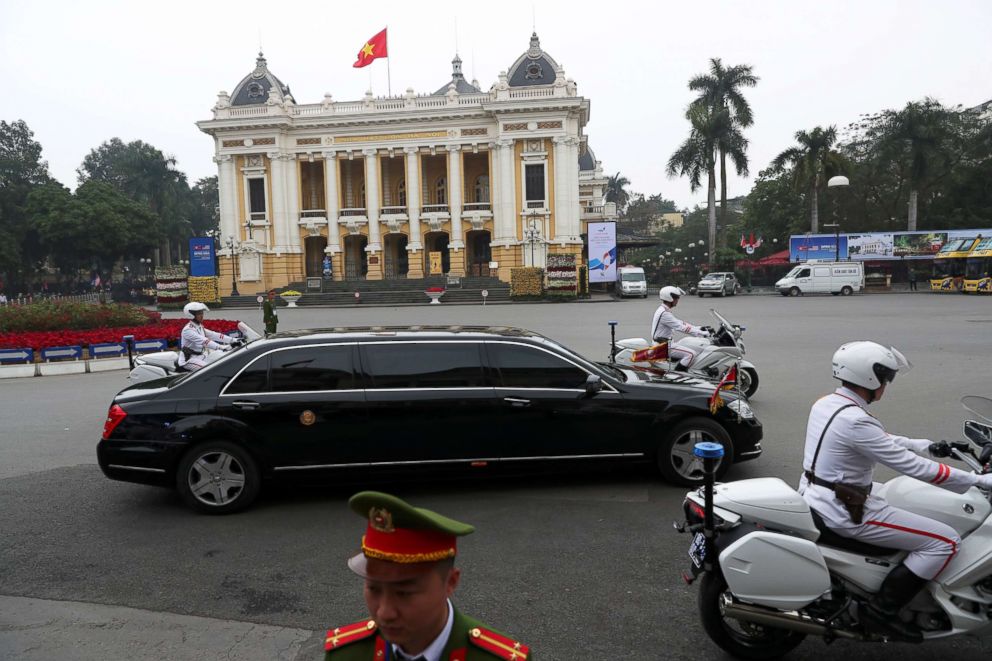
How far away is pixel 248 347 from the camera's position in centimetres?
627

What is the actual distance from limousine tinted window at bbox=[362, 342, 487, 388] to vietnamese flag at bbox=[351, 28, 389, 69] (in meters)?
44.7

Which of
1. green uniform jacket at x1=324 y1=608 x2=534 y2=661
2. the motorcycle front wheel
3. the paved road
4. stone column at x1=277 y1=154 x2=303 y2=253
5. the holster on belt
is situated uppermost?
stone column at x1=277 y1=154 x2=303 y2=253

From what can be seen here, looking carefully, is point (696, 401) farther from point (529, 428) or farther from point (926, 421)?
point (926, 421)

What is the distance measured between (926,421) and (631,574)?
228 inches

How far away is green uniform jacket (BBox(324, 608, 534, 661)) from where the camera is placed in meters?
1.69

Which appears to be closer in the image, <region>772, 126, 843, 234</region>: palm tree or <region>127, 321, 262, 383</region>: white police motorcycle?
<region>127, 321, 262, 383</region>: white police motorcycle

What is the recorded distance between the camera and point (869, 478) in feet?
11.5

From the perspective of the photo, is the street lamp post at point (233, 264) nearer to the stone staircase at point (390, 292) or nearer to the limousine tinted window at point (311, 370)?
the stone staircase at point (390, 292)

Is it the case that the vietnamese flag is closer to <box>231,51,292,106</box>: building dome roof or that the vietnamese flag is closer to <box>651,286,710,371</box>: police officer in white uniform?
<box>231,51,292,106</box>: building dome roof

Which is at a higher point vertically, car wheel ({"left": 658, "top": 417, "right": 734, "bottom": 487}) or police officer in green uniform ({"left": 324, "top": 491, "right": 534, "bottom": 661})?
police officer in green uniform ({"left": 324, "top": 491, "right": 534, "bottom": 661})

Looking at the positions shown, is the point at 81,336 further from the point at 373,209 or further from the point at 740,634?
the point at 373,209

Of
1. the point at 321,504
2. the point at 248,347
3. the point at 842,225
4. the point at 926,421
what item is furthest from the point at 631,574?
the point at 842,225

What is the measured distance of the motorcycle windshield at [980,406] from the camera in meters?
3.70

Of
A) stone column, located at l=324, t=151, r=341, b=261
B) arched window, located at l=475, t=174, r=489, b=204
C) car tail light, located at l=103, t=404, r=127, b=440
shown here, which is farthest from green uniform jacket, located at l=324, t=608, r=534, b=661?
arched window, located at l=475, t=174, r=489, b=204
